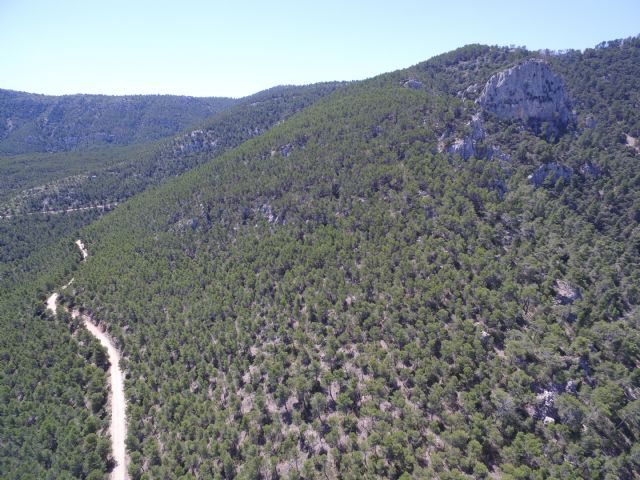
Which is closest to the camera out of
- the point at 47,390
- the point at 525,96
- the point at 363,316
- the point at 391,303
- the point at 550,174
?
the point at 363,316

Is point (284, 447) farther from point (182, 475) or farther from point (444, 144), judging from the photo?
point (444, 144)

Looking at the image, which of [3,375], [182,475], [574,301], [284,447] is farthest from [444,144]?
[3,375]

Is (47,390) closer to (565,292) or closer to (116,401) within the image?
(116,401)

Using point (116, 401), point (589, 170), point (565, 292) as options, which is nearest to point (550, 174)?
point (589, 170)

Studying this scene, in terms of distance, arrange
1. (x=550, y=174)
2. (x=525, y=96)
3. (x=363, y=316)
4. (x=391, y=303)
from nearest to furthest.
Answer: (x=363, y=316) < (x=391, y=303) < (x=550, y=174) < (x=525, y=96)

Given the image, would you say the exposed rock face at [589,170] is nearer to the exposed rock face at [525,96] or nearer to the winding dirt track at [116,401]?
the exposed rock face at [525,96]

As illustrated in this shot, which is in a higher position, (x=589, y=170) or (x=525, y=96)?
(x=525, y=96)

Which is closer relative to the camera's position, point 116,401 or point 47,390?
point 116,401

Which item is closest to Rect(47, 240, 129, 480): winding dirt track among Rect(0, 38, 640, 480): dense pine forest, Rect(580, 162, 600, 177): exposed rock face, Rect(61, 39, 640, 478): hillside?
Rect(0, 38, 640, 480): dense pine forest
